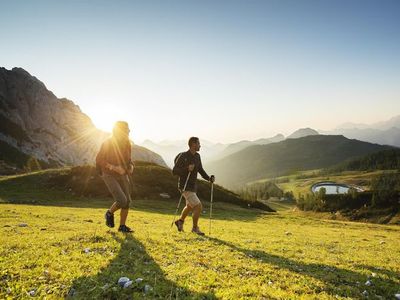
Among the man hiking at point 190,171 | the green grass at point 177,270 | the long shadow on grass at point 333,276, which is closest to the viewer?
the green grass at point 177,270

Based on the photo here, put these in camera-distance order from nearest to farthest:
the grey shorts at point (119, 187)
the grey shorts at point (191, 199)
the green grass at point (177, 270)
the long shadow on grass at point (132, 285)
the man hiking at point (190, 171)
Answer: the long shadow on grass at point (132, 285), the green grass at point (177, 270), the grey shorts at point (119, 187), the grey shorts at point (191, 199), the man hiking at point (190, 171)

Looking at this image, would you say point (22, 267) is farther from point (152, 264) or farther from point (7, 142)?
point (7, 142)

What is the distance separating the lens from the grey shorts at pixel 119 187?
1475 centimetres

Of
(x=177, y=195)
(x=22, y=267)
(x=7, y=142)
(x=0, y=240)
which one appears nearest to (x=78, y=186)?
(x=177, y=195)

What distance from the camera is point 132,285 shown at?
320 inches

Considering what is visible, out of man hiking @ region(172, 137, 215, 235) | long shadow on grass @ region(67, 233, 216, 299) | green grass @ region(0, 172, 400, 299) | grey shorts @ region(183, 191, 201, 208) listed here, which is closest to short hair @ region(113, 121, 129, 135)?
man hiking @ region(172, 137, 215, 235)

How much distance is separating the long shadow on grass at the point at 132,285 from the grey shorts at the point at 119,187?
13.6 ft

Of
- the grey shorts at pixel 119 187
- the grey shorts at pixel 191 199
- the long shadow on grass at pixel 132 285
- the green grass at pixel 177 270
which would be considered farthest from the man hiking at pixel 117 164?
the long shadow on grass at pixel 132 285

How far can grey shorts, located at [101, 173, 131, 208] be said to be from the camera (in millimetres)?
14750

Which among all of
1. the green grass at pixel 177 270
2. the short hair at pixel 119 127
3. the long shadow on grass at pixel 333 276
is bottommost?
the long shadow on grass at pixel 333 276

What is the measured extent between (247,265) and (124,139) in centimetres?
810

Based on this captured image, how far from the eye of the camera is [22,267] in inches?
365

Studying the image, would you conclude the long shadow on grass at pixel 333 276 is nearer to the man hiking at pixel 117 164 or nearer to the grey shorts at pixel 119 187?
the grey shorts at pixel 119 187

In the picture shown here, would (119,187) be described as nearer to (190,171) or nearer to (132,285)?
(190,171)
